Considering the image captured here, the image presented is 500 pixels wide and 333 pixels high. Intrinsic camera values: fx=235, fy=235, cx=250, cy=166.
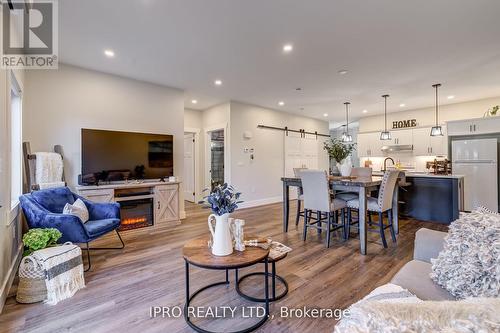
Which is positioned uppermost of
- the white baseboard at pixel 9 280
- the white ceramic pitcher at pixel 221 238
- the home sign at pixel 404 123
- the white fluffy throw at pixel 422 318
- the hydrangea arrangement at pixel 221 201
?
the home sign at pixel 404 123

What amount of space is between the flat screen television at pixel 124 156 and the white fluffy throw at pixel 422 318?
Result: 4.08m

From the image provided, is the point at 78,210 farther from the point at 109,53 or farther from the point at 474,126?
the point at 474,126

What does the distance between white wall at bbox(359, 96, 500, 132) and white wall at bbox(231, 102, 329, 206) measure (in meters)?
2.64

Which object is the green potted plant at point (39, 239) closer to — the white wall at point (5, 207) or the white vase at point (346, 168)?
the white wall at point (5, 207)

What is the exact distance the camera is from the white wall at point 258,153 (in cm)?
586

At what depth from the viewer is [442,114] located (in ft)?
20.9

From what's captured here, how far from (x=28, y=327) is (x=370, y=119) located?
862 centimetres

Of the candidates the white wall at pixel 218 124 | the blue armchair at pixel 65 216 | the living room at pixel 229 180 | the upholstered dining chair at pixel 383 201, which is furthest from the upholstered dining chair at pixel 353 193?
the blue armchair at pixel 65 216

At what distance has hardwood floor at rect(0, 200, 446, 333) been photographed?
5.67 ft

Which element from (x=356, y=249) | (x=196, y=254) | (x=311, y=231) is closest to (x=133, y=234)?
Answer: (x=196, y=254)

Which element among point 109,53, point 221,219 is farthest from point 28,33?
point 221,219

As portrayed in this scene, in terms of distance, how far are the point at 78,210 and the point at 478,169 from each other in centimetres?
729

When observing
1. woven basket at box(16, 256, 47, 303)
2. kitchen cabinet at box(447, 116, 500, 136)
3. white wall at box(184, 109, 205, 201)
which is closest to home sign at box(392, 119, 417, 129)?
kitchen cabinet at box(447, 116, 500, 136)

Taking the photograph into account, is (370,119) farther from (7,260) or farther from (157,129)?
(7,260)
